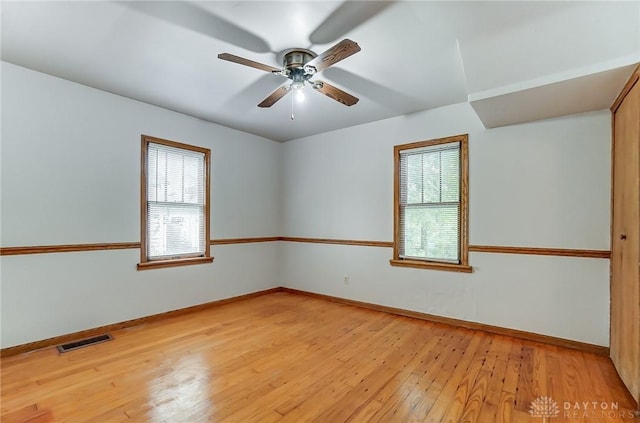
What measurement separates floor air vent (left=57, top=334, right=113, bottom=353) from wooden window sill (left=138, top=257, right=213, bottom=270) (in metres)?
0.79

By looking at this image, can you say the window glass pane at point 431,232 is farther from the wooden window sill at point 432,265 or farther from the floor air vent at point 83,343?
the floor air vent at point 83,343

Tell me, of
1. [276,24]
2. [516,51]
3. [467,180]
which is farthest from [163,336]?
[516,51]

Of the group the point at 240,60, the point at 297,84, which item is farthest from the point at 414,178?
the point at 240,60

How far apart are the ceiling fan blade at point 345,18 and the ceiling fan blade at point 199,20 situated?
45 cm

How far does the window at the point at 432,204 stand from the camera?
3602 mm

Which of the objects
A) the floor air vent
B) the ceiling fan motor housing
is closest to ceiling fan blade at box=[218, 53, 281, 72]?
the ceiling fan motor housing

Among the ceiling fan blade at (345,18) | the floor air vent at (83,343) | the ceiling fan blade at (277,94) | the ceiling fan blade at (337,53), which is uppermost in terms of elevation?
the ceiling fan blade at (345,18)

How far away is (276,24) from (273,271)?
12.9ft

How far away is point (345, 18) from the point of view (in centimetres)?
207

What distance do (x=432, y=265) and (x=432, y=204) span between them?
748 millimetres

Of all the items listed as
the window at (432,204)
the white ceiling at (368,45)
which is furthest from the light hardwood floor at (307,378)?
the white ceiling at (368,45)

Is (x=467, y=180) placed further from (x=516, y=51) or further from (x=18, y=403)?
(x=18, y=403)

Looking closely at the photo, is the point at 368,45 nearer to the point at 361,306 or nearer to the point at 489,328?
the point at 489,328

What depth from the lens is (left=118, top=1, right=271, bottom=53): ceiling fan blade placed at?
1.99 meters
